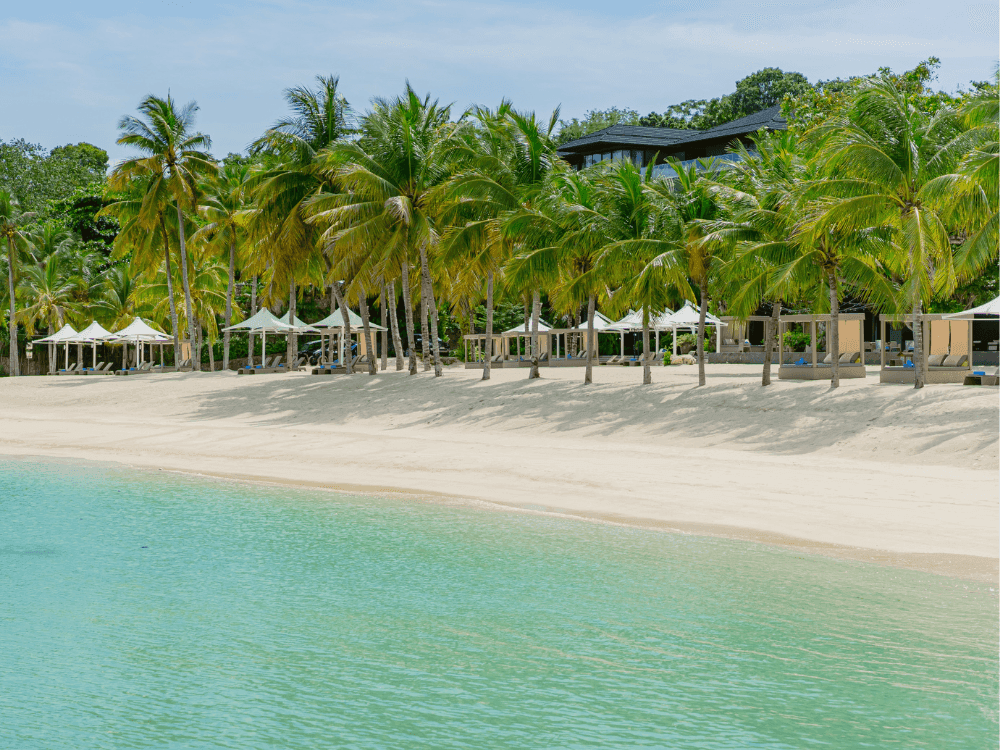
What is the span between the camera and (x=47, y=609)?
969cm

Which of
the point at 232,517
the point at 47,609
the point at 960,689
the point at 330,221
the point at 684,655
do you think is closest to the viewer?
the point at 960,689

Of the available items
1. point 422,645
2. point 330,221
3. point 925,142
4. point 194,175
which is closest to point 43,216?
point 194,175

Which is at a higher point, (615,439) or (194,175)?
(194,175)

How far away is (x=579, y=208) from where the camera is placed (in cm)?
2411

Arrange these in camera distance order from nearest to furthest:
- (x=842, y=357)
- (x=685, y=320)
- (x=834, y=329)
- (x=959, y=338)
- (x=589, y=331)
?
(x=834, y=329)
(x=959, y=338)
(x=842, y=357)
(x=589, y=331)
(x=685, y=320)

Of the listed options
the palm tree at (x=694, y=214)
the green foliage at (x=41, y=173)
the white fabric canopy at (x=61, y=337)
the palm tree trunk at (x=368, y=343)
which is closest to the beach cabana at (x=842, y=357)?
the palm tree at (x=694, y=214)

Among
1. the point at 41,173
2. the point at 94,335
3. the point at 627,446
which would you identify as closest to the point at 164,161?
the point at 94,335

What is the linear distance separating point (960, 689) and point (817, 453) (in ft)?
36.5

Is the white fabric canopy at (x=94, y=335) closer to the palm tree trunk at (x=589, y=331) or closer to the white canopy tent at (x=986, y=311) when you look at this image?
the palm tree trunk at (x=589, y=331)

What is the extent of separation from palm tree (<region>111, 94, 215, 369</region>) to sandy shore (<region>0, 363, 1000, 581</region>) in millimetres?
9629

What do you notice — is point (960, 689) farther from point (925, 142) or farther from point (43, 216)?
point (43, 216)

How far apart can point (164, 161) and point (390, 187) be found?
1424 centimetres

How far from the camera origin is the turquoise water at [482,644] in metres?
6.76

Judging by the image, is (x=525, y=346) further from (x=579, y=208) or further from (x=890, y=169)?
(x=890, y=169)
